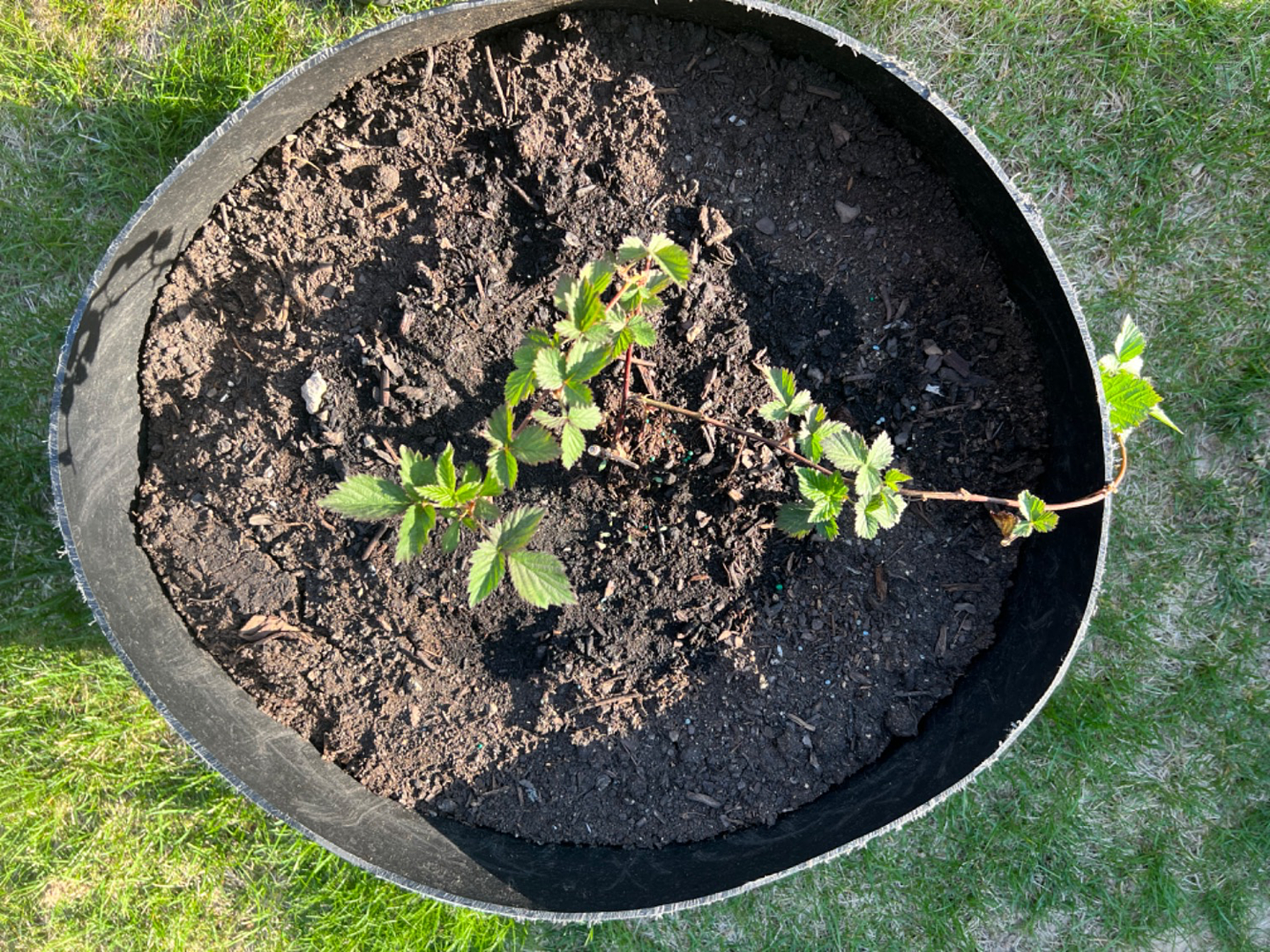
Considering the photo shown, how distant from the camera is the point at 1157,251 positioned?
2148 millimetres

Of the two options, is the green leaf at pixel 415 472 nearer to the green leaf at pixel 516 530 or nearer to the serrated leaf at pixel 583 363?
the green leaf at pixel 516 530

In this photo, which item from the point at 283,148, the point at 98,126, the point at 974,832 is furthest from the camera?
the point at 974,832

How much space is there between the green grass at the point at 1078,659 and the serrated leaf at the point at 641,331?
3.99ft

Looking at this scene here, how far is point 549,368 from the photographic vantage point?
51.2 inches

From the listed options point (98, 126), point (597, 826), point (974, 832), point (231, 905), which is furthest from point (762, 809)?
point (98, 126)

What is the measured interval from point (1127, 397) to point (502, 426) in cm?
116

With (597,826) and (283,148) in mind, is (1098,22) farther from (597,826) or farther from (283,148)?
(597,826)

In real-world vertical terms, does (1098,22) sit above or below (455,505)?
above

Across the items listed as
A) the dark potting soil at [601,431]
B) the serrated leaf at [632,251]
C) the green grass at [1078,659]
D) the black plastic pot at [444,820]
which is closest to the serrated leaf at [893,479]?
the dark potting soil at [601,431]

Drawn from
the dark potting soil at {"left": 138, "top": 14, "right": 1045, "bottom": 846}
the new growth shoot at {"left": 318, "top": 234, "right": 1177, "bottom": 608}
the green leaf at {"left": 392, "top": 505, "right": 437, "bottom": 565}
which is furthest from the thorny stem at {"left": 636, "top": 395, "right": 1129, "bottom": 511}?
the green leaf at {"left": 392, "top": 505, "right": 437, "bottom": 565}

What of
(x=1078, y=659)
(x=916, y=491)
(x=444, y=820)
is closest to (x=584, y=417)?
(x=916, y=491)

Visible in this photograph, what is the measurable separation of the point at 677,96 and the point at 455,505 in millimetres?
970

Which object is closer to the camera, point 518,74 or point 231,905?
point 518,74

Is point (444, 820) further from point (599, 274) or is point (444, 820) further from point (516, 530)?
point (599, 274)
